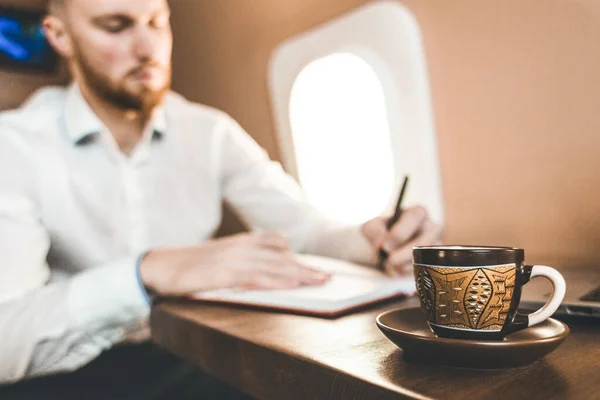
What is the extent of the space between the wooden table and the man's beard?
27.6 inches

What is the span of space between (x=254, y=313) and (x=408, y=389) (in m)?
0.33

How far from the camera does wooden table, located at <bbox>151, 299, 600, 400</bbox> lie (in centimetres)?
35

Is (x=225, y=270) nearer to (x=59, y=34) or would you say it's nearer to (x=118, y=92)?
(x=118, y=92)

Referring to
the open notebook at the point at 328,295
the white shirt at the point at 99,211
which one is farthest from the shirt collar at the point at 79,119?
the open notebook at the point at 328,295

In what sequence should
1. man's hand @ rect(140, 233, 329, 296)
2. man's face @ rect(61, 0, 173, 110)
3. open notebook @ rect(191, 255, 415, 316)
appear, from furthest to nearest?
man's face @ rect(61, 0, 173, 110) < man's hand @ rect(140, 233, 329, 296) < open notebook @ rect(191, 255, 415, 316)

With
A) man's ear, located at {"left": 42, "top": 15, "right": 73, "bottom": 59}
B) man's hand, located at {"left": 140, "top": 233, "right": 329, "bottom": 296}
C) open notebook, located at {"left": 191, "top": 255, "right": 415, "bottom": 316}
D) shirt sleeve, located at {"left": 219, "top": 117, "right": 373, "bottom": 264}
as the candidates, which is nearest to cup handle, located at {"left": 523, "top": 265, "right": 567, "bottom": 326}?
open notebook, located at {"left": 191, "top": 255, "right": 415, "bottom": 316}

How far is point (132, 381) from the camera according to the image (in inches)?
37.9

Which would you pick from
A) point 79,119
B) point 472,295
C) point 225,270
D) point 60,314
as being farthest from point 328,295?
point 79,119

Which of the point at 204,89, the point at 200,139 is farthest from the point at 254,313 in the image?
the point at 204,89

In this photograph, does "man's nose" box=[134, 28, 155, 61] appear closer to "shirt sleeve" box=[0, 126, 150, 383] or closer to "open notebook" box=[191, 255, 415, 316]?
"shirt sleeve" box=[0, 126, 150, 383]

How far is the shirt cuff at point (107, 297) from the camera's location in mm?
744

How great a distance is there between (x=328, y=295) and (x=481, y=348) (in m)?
0.31

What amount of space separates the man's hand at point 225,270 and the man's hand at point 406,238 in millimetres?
142

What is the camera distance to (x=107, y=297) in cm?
75
